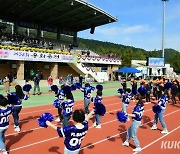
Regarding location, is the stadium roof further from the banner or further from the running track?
the running track

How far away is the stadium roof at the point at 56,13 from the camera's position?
32.5 metres

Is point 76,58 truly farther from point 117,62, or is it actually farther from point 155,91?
point 155,91

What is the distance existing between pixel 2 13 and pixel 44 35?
931cm

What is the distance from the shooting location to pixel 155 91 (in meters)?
20.3

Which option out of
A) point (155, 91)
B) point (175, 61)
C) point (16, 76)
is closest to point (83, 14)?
point (16, 76)

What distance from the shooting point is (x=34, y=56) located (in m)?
29.1

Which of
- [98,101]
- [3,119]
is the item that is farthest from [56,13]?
[3,119]

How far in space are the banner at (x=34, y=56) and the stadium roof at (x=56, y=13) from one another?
637 cm

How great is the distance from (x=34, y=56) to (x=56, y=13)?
10.3m

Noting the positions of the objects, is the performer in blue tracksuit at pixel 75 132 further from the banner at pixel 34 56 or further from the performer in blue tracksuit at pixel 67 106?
the banner at pixel 34 56

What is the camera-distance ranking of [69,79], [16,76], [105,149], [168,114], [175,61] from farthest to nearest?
[175,61], [69,79], [16,76], [168,114], [105,149]

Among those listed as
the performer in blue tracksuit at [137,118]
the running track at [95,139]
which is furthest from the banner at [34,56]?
the performer in blue tracksuit at [137,118]

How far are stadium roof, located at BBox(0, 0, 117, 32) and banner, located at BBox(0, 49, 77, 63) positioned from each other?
6.37 m

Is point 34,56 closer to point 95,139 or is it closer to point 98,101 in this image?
point 98,101
